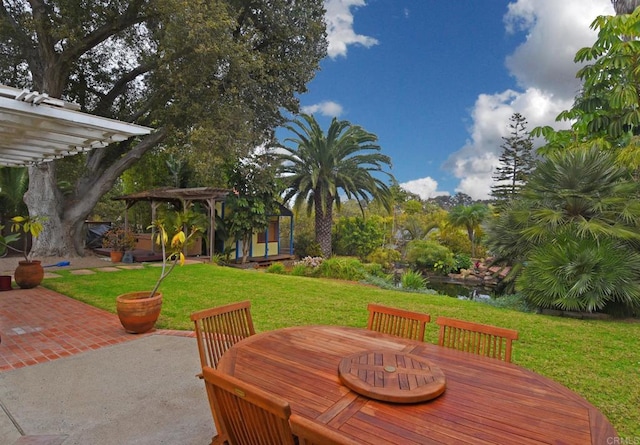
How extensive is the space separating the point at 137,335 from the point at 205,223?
9.20 m

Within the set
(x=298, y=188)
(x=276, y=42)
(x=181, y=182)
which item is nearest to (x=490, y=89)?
(x=298, y=188)

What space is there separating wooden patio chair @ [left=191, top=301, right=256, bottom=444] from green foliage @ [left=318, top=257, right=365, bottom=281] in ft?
27.2

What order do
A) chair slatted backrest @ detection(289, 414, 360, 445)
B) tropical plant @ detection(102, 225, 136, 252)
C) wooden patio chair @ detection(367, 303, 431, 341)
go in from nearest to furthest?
chair slatted backrest @ detection(289, 414, 360, 445), wooden patio chair @ detection(367, 303, 431, 341), tropical plant @ detection(102, 225, 136, 252)

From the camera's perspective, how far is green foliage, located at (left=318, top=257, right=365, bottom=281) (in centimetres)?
1110

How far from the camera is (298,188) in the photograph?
54.2 ft

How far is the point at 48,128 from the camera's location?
408cm

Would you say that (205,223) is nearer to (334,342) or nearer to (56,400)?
(56,400)

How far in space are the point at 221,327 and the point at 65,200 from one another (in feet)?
41.8

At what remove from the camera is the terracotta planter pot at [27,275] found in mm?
7176

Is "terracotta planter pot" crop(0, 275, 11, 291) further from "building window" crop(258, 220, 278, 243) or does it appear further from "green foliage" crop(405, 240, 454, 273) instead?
"green foliage" crop(405, 240, 454, 273)

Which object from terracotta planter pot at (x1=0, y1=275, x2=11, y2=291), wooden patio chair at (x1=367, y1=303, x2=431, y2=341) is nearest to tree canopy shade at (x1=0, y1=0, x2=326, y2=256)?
terracotta planter pot at (x1=0, y1=275, x2=11, y2=291)

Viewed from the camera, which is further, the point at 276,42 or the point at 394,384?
the point at 276,42

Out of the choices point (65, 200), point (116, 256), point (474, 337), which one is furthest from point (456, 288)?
point (65, 200)

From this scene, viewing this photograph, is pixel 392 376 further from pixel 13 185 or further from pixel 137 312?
pixel 13 185
